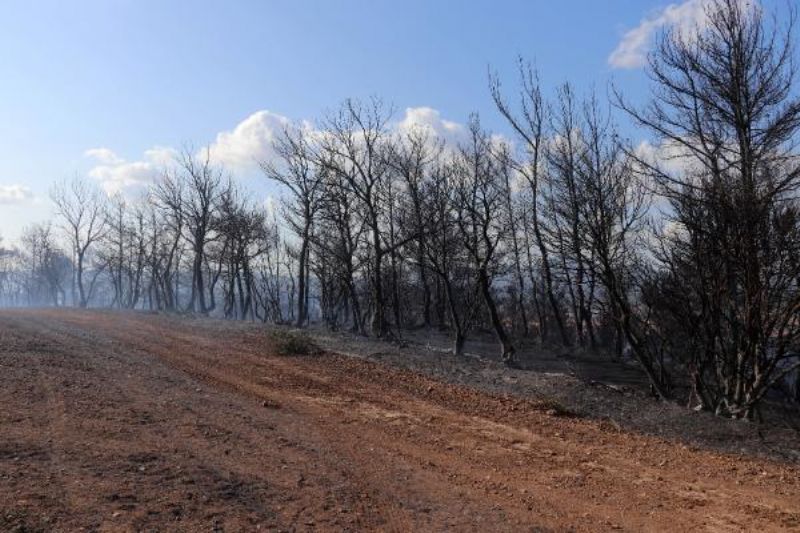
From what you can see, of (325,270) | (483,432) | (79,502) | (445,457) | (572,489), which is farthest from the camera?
(325,270)

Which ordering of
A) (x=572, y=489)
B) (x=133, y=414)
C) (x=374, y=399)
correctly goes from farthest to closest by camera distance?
(x=374, y=399) < (x=133, y=414) < (x=572, y=489)

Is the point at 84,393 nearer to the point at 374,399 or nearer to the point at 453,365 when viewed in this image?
the point at 374,399

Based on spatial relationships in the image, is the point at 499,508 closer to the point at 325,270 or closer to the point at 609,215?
the point at 609,215

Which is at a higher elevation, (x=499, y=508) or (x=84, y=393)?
(x=84, y=393)

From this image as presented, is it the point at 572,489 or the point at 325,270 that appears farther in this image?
the point at 325,270

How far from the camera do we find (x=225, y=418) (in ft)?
27.8

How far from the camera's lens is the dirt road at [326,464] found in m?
5.38

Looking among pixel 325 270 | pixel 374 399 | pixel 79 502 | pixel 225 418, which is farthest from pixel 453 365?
pixel 325 270

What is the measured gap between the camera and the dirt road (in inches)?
212

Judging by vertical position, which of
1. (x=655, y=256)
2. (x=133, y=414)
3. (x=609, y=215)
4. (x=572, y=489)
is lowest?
(x=572, y=489)

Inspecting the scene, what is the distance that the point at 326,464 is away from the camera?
22.6ft

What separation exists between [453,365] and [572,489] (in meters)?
8.50

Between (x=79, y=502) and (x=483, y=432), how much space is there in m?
5.24

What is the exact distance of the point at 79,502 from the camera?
511cm
